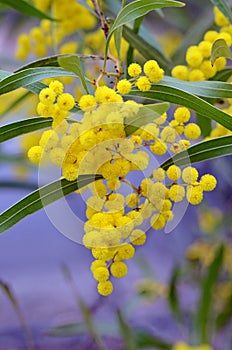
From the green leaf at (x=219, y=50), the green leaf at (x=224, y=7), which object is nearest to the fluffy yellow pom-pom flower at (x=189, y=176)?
the green leaf at (x=219, y=50)

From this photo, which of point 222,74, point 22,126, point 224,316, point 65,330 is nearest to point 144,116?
point 22,126

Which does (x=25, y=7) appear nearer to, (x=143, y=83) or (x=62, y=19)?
(x=62, y=19)

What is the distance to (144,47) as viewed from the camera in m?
0.70

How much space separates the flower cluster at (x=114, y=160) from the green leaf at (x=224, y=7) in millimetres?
185

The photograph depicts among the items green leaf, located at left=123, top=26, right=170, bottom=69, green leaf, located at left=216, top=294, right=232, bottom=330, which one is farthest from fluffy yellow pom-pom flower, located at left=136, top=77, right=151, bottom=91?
green leaf, located at left=216, top=294, right=232, bottom=330

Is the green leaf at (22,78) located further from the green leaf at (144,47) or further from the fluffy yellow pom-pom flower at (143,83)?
the green leaf at (144,47)

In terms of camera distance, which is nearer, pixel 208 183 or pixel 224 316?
pixel 208 183

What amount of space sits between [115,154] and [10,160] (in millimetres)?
820

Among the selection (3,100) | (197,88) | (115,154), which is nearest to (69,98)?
(115,154)

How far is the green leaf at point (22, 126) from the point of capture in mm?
510

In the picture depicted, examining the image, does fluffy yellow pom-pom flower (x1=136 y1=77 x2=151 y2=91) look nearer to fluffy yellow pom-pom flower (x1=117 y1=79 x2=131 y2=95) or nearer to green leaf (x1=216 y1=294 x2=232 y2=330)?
fluffy yellow pom-pom flower (x1=117 y1=79 x2=131 y2=95)

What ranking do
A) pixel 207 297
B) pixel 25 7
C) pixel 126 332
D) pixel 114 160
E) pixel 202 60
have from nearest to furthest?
pixel 114 160 < pixel 202 60 < pixel 25 7 < pixel 126 332 < pixel 207 297

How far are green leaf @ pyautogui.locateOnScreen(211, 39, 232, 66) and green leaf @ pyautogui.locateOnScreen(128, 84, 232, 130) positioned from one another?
39 millimetres

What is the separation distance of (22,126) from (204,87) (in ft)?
0.57
